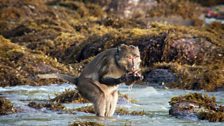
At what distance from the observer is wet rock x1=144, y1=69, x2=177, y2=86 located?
74.7 feet

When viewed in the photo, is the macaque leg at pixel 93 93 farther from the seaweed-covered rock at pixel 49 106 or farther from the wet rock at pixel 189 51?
the wet rock at pixel 189 51

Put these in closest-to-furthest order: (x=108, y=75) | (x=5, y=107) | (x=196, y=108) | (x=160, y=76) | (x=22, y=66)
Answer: (x=108, y=75)
(x=5, y=107)
(x=196, y=108)
(x=22, y=66)
(x=160, y=76)

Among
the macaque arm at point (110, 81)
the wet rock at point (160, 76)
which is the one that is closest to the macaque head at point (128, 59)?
the macaque arm at point (110, 81)

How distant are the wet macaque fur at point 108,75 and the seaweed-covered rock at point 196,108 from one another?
67.8 inches

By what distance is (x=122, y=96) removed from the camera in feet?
60.3

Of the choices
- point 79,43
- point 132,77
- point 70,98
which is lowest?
point 132,77

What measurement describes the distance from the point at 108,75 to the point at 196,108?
2794 mm

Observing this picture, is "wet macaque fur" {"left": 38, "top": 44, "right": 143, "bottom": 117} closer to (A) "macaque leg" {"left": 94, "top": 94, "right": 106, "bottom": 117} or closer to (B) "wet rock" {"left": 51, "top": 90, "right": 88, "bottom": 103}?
(A) "macaque leg" {"left": 94, "top": 94, "right": 106, "bottom": 117}

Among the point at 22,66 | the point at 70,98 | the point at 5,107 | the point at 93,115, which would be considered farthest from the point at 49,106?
the point at 22,66

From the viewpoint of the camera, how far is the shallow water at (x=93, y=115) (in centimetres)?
1488

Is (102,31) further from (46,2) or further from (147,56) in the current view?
(46,2)

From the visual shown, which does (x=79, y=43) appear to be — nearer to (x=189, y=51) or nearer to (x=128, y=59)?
(x=189, y=51)

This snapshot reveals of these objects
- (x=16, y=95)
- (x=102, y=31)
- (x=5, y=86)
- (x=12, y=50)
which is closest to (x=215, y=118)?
(x=16, y=95)

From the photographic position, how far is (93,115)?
15.8m
